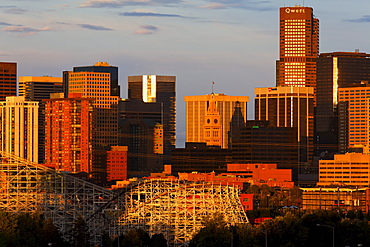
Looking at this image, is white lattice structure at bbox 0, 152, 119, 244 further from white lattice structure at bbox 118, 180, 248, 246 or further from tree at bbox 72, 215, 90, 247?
tree at bbox 72, 215, 90, 247

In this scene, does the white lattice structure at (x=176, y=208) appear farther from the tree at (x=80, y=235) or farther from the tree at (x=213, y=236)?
the tree at (x=80, y=235)

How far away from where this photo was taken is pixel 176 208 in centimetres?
18750

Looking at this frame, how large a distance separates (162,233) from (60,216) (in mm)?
20704

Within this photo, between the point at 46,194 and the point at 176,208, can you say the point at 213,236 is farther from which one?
the point at 46,194

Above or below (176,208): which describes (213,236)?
below

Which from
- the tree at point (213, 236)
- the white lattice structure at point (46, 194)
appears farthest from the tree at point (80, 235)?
the white lattice structure at point (46, 194)

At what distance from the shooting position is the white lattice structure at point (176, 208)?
184250mm

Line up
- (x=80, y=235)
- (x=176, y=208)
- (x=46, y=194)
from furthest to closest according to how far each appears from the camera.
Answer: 1. (x=46, y=194)
2. (x=176, y=208)
3. (x=80, y=235)

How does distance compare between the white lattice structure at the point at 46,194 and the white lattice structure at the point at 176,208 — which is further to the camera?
the white lattice structure at the point at 46,194

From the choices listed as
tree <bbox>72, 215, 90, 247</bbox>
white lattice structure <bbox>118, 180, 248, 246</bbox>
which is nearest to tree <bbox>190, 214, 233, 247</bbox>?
white lattice structure <bbox>118, 180, 248, 246</bbox>

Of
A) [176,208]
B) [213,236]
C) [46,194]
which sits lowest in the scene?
[213,236]

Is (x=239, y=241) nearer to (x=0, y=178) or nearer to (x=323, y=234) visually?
(x=323, y=234)

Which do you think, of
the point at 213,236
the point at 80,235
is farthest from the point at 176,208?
the point at 80,235

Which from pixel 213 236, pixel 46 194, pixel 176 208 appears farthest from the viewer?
pixel 46 194
